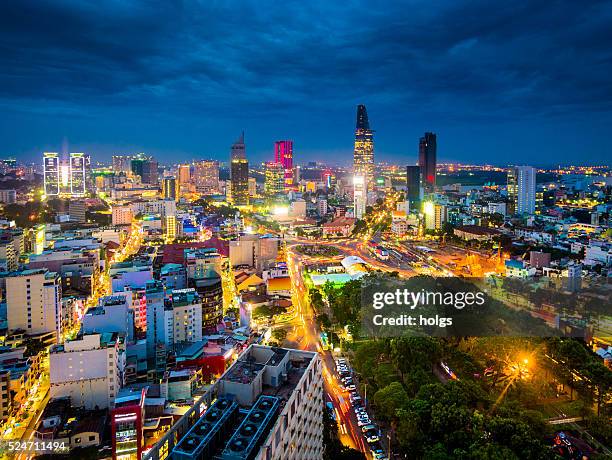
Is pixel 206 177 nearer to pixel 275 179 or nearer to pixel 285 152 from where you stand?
pixel 285 152

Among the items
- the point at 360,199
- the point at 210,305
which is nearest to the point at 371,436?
the point at 210,305

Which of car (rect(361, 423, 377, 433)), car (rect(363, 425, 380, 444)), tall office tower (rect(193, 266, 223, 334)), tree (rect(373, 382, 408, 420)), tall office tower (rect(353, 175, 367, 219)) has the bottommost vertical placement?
car (rect(363, 425, 380, 444))

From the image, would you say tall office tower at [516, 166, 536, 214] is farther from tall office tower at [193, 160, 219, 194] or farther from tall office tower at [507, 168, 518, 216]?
tall office tower at [193, 160, 219, 194]

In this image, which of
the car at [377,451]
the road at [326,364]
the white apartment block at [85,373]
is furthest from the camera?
the white apartment block at [85,373]

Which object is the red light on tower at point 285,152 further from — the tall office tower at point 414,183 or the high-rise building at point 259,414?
the high-rise building at point 259,414

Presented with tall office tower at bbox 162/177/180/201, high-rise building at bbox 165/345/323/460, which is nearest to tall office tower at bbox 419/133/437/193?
tall office tower at bbox 162/177/180/201

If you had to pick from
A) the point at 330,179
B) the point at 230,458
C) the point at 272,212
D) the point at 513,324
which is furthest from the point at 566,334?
the point at 330,179

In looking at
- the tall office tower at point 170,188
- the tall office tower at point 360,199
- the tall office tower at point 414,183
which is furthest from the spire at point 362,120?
the tall office tower at point 170,188
